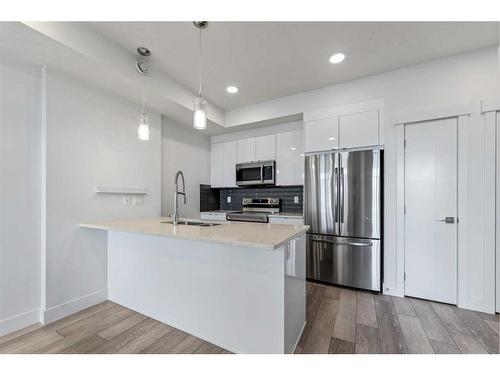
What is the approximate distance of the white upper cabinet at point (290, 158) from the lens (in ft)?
11.5

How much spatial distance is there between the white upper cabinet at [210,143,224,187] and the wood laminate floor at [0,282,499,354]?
2607 millimetres

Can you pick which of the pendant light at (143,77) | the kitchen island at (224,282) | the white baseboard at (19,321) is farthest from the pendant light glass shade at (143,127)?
the white baseboard at (19,321)

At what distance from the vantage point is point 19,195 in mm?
1850

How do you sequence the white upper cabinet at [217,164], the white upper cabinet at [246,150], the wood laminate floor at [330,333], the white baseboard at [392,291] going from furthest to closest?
1. the white upper cabinet at [217,164]
2. the white upper cabinet at [246,150]
3. the white baseboard at [392,291]
4. the wood laminate floor at [330,333]

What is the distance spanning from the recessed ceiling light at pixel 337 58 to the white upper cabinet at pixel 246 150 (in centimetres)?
186

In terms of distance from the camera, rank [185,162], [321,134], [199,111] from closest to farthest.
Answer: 1. [199,111]
2. [321,134]
3. [185,162]

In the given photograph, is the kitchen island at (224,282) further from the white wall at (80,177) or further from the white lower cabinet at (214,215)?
the white lower cabinet at (214,215)

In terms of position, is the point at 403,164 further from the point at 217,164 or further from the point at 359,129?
the point at 217,164

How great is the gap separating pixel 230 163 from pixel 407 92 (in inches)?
114

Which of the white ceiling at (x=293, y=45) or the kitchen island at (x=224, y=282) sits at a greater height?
the white ceiling at (x=293, y=45)

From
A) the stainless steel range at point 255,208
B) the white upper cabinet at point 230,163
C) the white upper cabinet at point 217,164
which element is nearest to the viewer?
the stainless steel range at point 255,208

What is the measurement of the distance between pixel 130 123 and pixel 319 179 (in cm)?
263

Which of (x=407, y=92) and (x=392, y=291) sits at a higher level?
(x=407, y=92)

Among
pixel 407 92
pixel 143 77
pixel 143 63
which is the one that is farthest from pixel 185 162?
pixel 407 92
